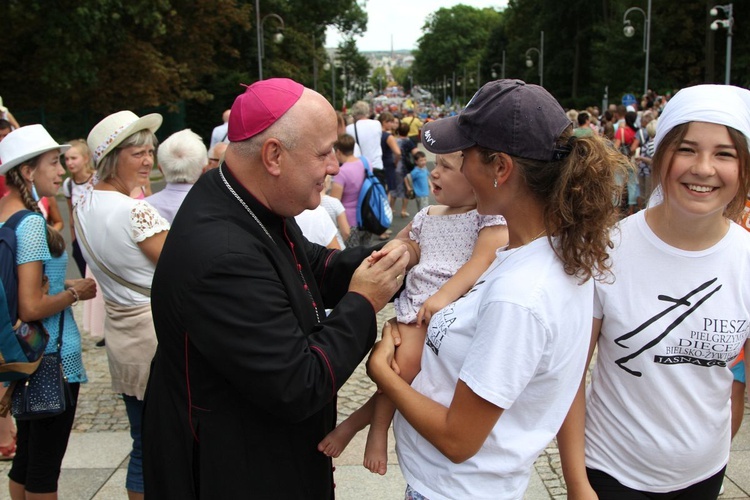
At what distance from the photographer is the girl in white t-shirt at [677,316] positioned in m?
2.04

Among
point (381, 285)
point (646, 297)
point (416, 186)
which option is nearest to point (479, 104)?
point (381, 285)

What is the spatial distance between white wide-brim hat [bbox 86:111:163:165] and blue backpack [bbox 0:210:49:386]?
1.51 feet

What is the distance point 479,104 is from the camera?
1912 mm

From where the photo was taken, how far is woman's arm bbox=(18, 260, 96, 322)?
323 centimetres

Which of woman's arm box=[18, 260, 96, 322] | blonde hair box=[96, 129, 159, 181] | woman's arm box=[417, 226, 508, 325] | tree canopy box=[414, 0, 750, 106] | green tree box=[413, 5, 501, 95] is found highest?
green tree box=[413, 5, 501, 95]

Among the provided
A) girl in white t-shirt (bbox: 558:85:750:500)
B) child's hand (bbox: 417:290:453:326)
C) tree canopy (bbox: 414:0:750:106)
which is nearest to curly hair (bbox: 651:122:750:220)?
girl in white t-shirt (bbox: 558:85:750:500)

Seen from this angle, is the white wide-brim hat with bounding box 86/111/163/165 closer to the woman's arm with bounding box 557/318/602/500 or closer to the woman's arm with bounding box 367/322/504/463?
the woman's arm with bounding box 367/322/504/463

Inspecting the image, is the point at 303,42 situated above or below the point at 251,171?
above

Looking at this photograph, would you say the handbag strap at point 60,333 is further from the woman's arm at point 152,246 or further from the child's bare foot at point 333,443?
the child's bare foot at point 333,443

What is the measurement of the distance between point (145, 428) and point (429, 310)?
0.97 m

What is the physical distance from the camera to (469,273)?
249 centimetres

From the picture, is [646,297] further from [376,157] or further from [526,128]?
[376,157]

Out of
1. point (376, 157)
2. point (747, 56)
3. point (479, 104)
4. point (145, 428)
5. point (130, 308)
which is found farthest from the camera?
point (747, 56)

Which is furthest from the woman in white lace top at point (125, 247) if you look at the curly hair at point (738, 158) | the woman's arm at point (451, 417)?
the curly hair at point (738, 158)
